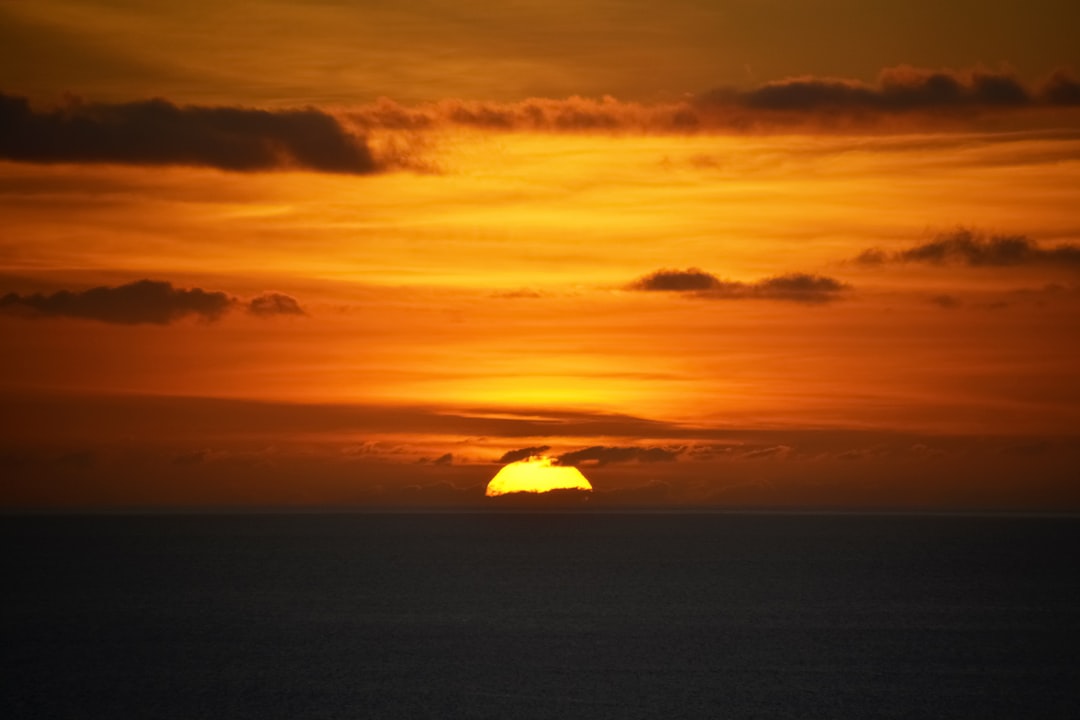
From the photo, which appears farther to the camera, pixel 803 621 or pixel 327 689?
pixel 803 621

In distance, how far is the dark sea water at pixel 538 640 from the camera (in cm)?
4156

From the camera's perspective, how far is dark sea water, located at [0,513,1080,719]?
4156 cm

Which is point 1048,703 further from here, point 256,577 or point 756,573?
point 256,577

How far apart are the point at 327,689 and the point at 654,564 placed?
80174 mm

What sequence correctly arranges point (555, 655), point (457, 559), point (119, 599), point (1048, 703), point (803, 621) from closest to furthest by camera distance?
point (1048, 703), point (555, 655), point (803, 621), point (119, 599), point (457, 559)

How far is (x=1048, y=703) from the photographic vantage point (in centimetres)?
4112

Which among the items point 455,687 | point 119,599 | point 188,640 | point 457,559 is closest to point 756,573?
point 457,559

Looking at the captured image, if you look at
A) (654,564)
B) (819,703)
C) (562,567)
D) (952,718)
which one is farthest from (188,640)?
(654,564)

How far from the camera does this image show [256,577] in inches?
4092

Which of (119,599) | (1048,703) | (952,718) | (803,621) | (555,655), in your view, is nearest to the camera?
(952,718)

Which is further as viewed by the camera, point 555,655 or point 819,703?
point 555,655

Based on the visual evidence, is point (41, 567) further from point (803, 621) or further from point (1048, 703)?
point (1048, 703)

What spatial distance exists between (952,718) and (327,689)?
22.0m

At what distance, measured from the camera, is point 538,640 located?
193 ft
